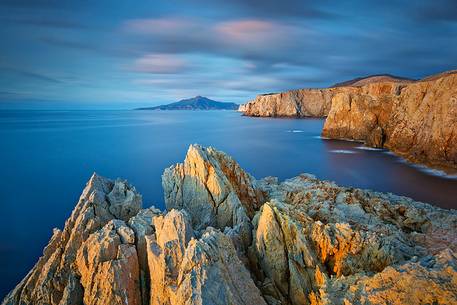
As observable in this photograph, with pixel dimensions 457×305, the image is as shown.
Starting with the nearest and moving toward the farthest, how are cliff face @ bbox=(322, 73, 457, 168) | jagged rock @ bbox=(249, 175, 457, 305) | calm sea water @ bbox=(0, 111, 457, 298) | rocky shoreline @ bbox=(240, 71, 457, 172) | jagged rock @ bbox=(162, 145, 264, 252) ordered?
jagged rock @ bbox=(249, 175, 457, 305) → jagged rock @ bbox=(162, 145, 264, 252) → calm sea water @ bbox=(0, 111, 457, 298) → rocky shoreline @ bbox=(240, 71, 457, 172) → cliff face @ bbox=(322, 73, 457, 168)

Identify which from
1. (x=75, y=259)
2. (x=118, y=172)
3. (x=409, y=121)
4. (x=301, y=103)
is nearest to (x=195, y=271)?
(x=75, y=259)

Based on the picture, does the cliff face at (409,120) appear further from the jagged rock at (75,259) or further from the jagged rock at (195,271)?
the jagged rock at (75,259)

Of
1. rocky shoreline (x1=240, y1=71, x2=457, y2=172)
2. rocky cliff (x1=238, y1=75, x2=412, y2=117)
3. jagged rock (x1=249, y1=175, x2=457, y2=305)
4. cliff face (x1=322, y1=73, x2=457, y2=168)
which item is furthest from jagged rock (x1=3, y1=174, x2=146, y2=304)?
rocky cliff (x1=238, y1=75, x2=412, y2=117)

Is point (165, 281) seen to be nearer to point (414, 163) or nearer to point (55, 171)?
point (55, 171)

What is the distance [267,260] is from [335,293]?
338 cm

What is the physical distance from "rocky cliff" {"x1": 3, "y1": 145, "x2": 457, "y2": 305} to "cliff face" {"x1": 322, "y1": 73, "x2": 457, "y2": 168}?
3059 cm

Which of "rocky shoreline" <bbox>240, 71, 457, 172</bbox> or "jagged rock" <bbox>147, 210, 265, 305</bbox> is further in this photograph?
"rocky shoreline" <bbox>240, 71, 457, 172</bbox>

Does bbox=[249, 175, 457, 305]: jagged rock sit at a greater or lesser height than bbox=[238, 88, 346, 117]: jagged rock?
lesser

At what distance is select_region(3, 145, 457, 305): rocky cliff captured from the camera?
832cm

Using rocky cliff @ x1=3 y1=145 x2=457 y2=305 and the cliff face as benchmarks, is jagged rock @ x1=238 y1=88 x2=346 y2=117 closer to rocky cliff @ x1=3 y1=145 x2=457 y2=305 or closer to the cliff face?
the cliff face

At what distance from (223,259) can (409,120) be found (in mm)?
49359

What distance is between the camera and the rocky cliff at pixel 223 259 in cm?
832

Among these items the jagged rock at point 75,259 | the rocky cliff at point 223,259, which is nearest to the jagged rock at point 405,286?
the rocky cliff at point 223,259

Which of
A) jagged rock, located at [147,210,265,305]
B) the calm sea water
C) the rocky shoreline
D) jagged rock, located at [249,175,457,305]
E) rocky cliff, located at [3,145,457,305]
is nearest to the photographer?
rocky cliff, located at [3,145,457,305]
